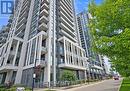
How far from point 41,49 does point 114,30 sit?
36.1 m

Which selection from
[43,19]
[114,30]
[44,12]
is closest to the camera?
Result: [114,30]

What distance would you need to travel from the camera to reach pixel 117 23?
11336 millimetres

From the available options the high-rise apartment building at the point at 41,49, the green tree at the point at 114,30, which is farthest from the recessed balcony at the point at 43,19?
the green tree at the point at 114,30

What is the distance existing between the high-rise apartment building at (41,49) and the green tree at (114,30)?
30074 mm

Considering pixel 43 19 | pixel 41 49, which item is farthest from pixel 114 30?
pixel 43 19

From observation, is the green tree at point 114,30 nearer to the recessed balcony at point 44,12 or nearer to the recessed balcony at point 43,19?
the recessed balcony at point 43,19

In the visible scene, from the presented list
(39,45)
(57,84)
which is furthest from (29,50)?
(57,84)

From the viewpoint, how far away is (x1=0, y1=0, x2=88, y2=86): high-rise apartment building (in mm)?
46406

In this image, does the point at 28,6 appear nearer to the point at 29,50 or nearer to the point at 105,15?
the point at 29,50

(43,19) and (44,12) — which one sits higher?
(44,12)

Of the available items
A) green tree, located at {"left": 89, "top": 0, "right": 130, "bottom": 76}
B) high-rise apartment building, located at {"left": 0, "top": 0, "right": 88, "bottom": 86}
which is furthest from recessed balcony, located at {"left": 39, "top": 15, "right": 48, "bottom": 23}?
green tree, located at {"left": 89, "top": 0, "right": 130, "bottom": 76}

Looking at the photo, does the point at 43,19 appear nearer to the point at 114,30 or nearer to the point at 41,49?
the point at 41,49

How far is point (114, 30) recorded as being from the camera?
11.9m

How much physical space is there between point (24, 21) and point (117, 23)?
54818 mm
